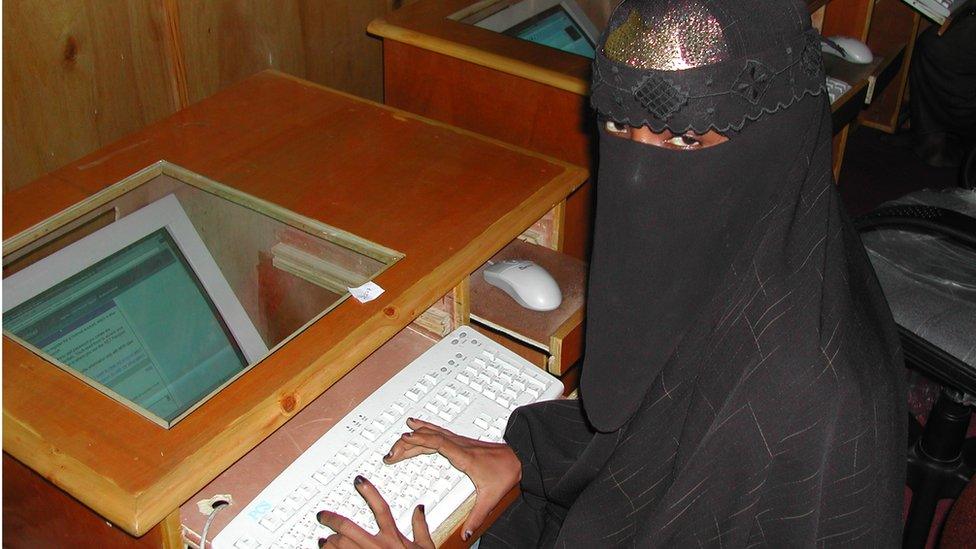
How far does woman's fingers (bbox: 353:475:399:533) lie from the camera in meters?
1.08

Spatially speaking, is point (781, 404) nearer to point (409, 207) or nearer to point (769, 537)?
point (769, 537)

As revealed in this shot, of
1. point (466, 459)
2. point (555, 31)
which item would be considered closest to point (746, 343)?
point (466, 459)

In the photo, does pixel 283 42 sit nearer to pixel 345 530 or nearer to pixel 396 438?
pixel 396 438

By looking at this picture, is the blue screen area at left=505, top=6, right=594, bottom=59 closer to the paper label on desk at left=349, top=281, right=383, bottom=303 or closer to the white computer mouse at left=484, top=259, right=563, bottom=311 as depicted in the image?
the white computer mouse at left=484, top=259, right=563, bottom=311

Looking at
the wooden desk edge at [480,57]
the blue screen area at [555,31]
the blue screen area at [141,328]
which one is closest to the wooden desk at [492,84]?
the wooden desk edge at [480,57]

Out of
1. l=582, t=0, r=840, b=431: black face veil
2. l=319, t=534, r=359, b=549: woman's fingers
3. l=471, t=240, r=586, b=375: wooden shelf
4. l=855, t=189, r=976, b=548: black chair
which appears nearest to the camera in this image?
l=582, t=0, r=840, b=431: black face veil

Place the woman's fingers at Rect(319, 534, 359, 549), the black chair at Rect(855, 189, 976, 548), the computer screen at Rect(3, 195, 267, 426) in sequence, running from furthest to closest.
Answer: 1. the black chair at Rect(855, 189, 976, 548)
2. the computer screen at Rect(3, 195, 267, 426)
3. the woman's fingers at Rect(319, 534, 359, 549)

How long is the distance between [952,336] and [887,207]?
11.4 inches

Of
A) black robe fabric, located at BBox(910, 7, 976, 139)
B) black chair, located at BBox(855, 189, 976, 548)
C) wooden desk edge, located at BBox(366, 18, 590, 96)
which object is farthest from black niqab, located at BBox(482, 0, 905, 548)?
black robe fabric, located at BBox(910, 7, 976, 139)

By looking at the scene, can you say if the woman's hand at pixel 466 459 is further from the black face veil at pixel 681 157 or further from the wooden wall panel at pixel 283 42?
the wooden wall panel at pixel 283 42

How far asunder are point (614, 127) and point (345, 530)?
0.51m

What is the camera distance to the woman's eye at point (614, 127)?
0.98 meters

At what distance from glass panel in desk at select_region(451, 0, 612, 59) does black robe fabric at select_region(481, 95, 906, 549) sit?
92cm

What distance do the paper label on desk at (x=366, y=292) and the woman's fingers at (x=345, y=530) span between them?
26 centimetres
